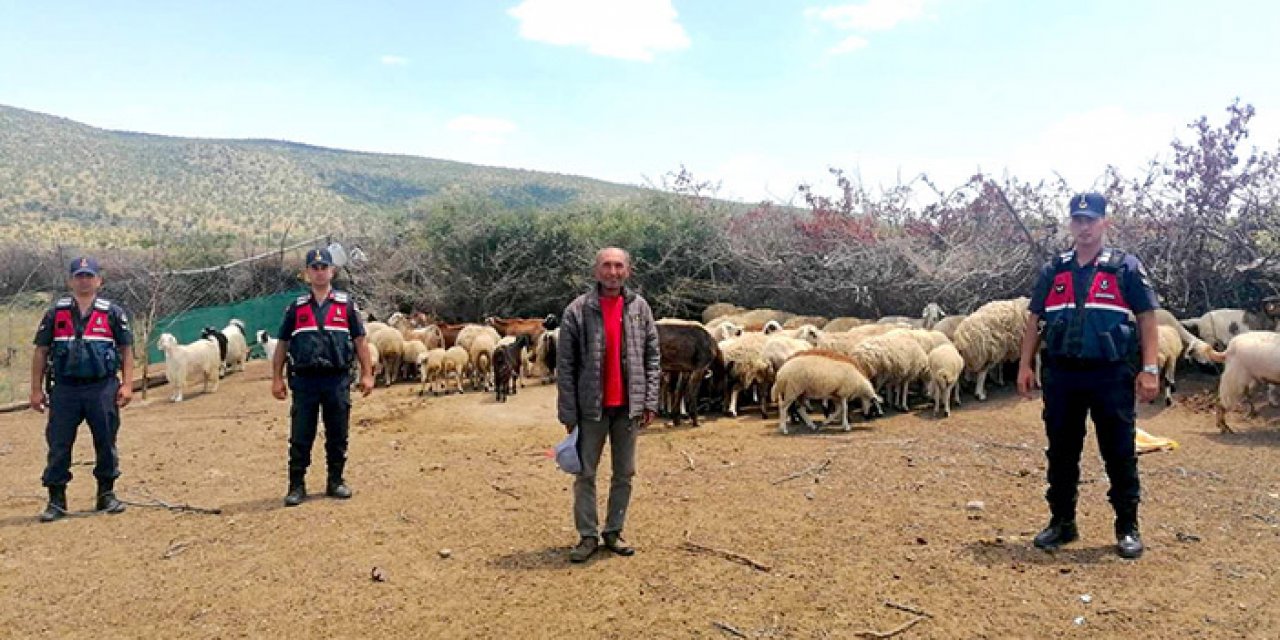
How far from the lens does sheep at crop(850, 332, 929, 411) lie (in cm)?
1079

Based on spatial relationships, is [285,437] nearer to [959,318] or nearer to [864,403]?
[864,403]

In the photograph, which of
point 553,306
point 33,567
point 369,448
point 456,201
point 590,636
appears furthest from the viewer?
point 456,201

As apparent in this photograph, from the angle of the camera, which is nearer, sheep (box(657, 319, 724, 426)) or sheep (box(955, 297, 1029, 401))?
sheep (box(657, 319, 724, 426))

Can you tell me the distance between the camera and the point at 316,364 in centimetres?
680

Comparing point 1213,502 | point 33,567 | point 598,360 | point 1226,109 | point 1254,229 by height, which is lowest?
point 33,567

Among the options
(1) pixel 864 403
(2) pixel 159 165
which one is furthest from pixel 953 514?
(2) pixel 159 165

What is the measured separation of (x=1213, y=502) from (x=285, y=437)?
10.0 metres

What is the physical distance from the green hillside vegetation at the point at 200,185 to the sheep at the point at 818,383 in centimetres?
2944

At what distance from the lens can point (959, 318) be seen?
12906 mm

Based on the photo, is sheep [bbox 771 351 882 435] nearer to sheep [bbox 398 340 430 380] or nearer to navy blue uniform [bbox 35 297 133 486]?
navy blue uniform [bbox 35 297 133 486]

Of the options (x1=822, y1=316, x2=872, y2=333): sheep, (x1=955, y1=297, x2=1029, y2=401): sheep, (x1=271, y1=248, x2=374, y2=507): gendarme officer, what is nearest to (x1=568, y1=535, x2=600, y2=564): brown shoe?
(x1=271, y1=248, x2=374, y2=507): gendarme officer

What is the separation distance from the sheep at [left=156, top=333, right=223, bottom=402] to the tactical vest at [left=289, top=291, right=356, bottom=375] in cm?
930

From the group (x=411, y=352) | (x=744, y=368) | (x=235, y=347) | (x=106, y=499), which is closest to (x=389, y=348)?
(x=411, y=352)

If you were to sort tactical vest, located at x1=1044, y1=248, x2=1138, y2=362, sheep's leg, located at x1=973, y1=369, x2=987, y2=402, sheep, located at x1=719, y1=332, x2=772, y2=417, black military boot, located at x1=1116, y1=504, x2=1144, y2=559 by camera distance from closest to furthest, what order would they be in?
tactical vest, located at x1=1044, y1=248, x2=1138, y2=362, black military boot, located at x1=1116, y1=504, x2=1144, y2=559, sheep, located at x1=719, y1=332, x2=772, y2=417, sheep's leg, located at x1=973, y1=369, x2=987, y2=402
